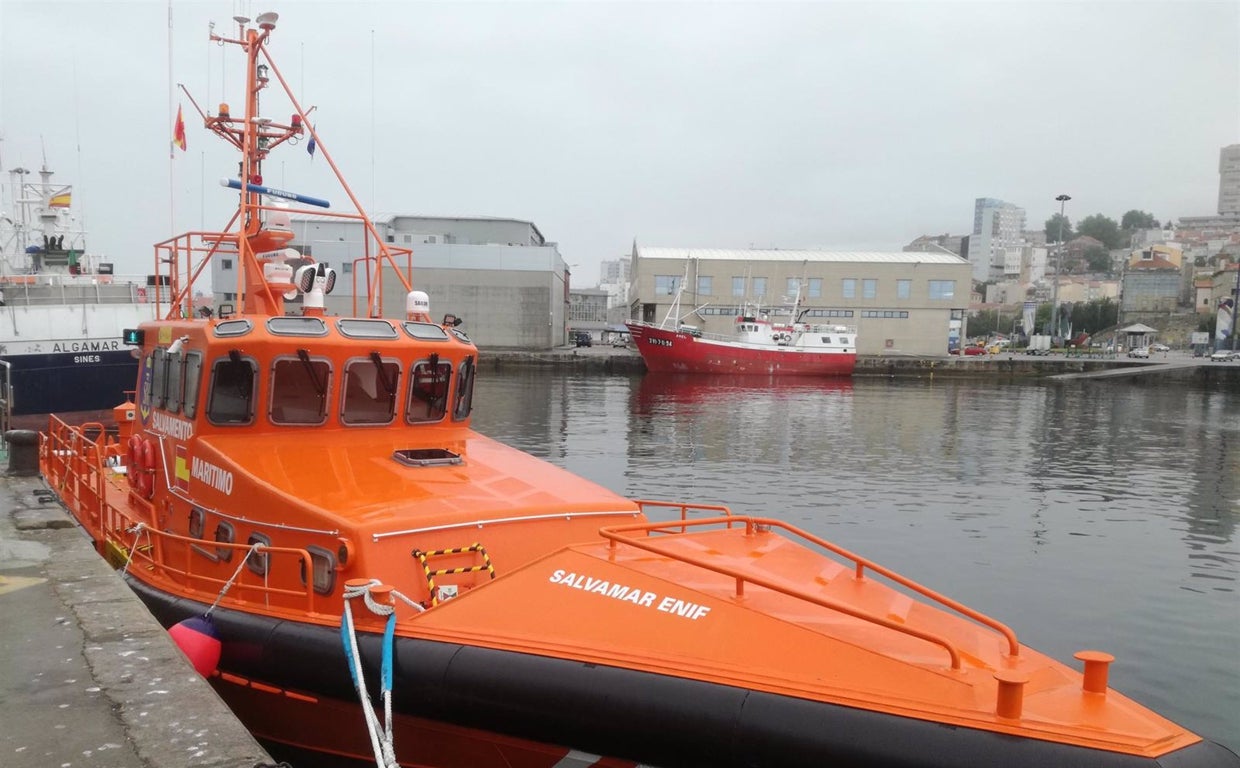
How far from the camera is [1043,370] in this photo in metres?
52.2

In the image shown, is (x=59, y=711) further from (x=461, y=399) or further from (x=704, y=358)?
(x=704, y=358)

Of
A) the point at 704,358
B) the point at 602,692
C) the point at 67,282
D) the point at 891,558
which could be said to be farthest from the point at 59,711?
the point at 704,358

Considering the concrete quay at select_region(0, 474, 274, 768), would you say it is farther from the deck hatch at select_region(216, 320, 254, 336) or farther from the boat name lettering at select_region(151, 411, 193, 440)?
the deck hatch at select_region(216, 320, 254, 336)

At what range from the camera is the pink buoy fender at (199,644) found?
16.4 feet

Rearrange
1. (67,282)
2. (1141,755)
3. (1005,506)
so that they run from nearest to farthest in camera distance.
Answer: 1. (1141,755)
2. (1005,506)
3. (67,282)

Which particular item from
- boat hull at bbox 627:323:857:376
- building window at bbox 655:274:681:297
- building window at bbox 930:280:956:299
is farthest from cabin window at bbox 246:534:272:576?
building window at bbox 930:280:956:299

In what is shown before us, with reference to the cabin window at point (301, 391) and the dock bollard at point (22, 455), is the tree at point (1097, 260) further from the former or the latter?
the cabin window at point (301, 391)

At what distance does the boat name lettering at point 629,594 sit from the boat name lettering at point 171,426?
3443mm

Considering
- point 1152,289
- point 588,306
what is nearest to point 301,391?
point 588,306

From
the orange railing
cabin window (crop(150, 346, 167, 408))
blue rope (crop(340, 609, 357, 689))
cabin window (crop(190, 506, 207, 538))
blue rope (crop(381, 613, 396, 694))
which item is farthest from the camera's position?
cabin window (crop(150, 346, 167, 408))

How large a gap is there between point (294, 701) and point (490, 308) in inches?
1976

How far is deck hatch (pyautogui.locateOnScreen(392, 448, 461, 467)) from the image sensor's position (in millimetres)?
5812

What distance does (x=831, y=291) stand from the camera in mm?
58562

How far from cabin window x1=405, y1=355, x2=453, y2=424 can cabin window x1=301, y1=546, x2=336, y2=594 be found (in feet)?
5.82
